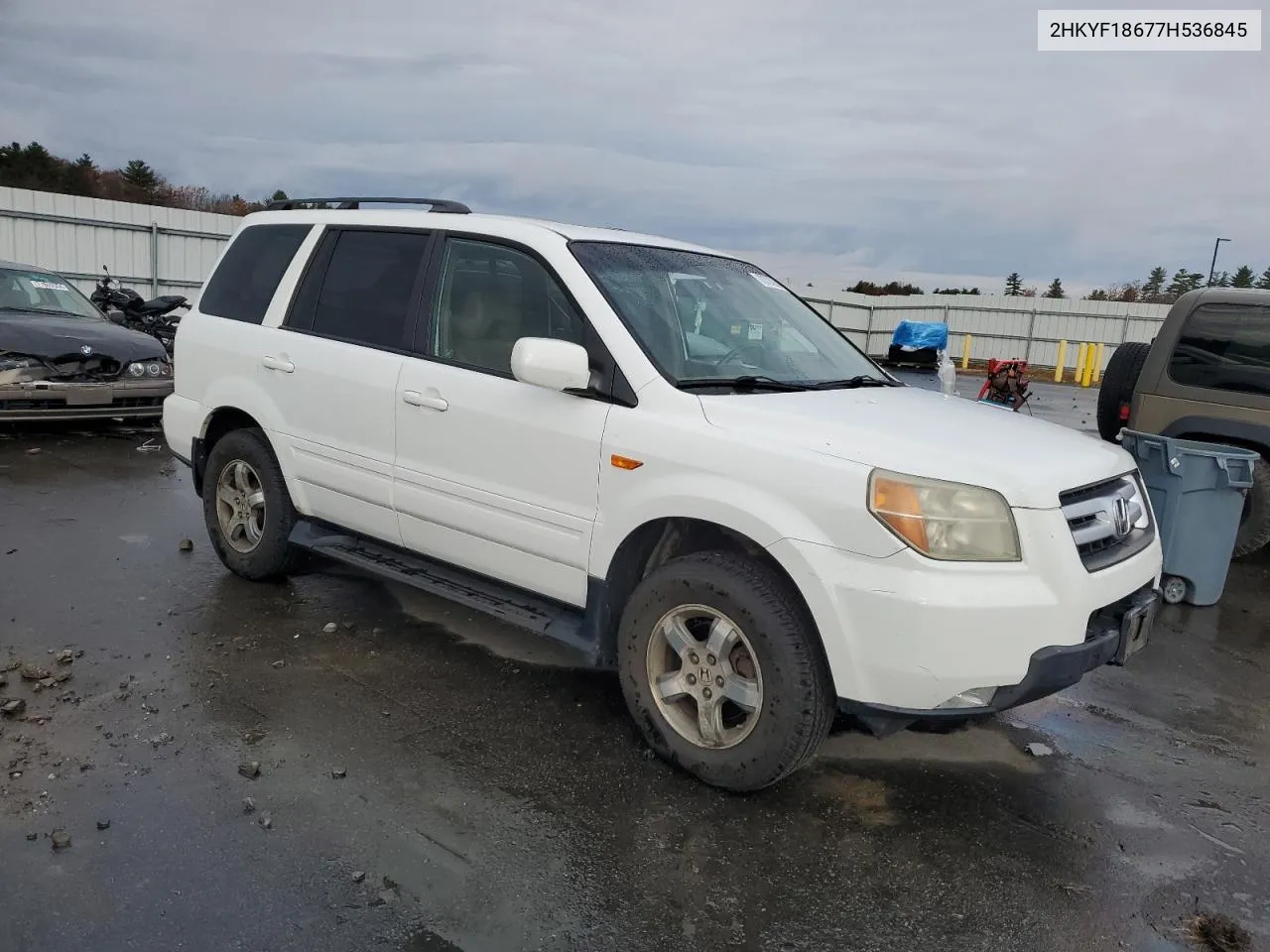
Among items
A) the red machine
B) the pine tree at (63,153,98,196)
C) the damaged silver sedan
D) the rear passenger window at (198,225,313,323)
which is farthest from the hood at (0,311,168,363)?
the pine tree at (63,153,98,196)

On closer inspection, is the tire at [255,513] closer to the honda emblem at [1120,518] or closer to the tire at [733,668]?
the tire at [733,668]

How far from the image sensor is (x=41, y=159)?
149 feet

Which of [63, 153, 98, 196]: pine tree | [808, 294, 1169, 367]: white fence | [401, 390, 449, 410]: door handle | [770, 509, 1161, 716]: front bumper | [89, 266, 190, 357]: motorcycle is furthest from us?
[63, 153, 98, 196]: pine tree

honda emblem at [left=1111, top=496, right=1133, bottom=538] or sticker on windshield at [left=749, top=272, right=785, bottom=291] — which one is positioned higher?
sticker on windshield at [left=749, top=272, right=785, bottom=291]

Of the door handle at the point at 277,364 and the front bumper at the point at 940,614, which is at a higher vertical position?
the door handle at the point at 277,364

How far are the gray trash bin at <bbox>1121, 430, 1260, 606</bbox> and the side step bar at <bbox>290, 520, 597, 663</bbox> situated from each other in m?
3.93

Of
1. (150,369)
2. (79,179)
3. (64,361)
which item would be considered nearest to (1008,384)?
(150,369)

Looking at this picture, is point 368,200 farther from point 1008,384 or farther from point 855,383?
point 1008,384

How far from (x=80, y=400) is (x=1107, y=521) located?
8781mm

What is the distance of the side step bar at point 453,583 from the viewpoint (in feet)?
12.7

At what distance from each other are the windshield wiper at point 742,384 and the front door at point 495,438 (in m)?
0.36

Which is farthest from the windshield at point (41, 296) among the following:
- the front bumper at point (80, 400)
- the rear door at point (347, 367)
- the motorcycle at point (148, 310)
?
the rear door at point (347, 367)

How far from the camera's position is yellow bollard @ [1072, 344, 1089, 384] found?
27.4 metres

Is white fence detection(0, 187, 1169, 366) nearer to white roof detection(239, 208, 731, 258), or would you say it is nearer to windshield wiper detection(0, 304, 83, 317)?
windshield wiper detection(0, 304, 83, 317)
